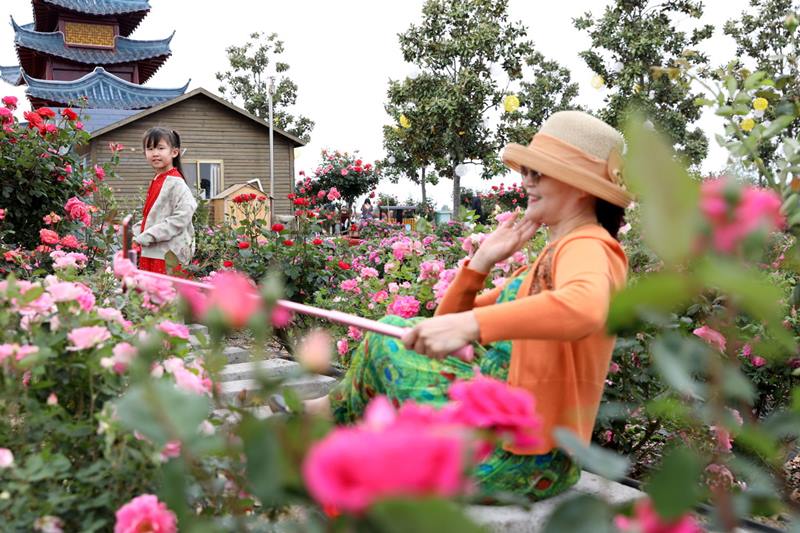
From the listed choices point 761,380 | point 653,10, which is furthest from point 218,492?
point 653,10

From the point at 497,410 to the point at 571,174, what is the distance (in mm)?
1088

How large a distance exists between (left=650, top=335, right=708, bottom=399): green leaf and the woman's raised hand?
1.07 meters

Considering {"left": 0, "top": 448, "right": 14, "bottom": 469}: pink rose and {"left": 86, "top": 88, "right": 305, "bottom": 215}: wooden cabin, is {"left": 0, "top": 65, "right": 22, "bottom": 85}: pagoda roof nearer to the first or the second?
{"left": 86, "top": 88, "right": 305, "bottom": 215}: wooden cabin

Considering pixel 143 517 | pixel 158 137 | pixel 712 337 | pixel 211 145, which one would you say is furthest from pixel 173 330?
pixel 211 145

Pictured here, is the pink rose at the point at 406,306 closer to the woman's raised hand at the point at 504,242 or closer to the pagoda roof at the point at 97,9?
the woman's raised hand at the point at 504,242

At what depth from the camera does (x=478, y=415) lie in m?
0.62

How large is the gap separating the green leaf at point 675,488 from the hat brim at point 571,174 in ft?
3.85

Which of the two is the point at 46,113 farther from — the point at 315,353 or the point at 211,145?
the point at 211,145

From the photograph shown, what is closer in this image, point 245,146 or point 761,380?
point 761,380

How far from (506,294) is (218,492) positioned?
0.94 m

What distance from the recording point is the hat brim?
1636 millimetres

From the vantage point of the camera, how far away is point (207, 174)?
906 inches

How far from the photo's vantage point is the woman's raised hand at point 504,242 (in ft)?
5.95

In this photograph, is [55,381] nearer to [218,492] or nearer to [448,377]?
[218,492]
